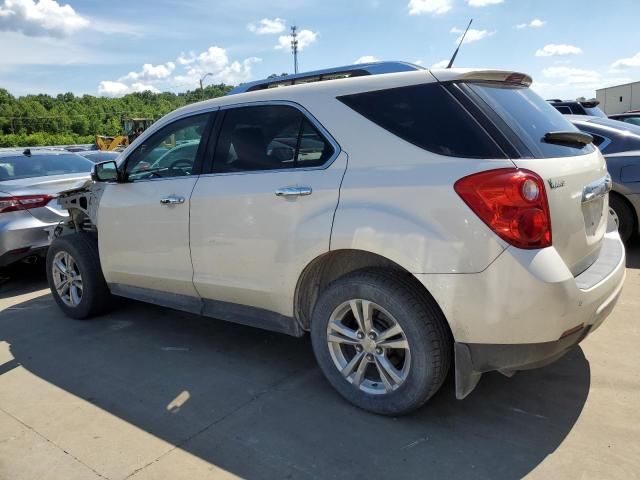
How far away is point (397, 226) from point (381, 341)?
65cm

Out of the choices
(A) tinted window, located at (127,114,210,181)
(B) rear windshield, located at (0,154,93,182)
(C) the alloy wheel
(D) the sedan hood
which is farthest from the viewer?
(B) rear windshield, located at (0,154,93,182)

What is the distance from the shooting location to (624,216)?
231 inches

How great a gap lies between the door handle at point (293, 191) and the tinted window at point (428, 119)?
0.53 meters

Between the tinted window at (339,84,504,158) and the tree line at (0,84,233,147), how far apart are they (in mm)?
70149

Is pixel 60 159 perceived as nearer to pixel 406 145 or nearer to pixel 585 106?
pixel 406 145

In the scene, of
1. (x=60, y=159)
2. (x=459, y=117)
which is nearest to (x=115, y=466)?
(x=459, y=117)

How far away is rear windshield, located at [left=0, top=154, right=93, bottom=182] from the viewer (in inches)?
259

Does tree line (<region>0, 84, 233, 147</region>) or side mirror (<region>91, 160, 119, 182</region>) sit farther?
tree line (<region>0, 84, 233, 147</region>)

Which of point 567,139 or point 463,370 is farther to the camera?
point 567,139

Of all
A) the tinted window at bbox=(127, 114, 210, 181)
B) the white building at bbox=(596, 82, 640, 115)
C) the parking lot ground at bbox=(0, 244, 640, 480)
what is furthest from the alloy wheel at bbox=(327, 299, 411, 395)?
the white building at bbox=(596, 82, 640, 115)

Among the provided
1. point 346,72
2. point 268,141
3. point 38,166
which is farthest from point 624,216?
point 38,166

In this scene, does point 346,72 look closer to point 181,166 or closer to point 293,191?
point 293,191

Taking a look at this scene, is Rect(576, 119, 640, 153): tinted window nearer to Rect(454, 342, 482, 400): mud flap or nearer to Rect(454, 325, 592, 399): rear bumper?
Rect(454, 325, 592, 399): rear bumper

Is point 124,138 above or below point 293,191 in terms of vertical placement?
below
